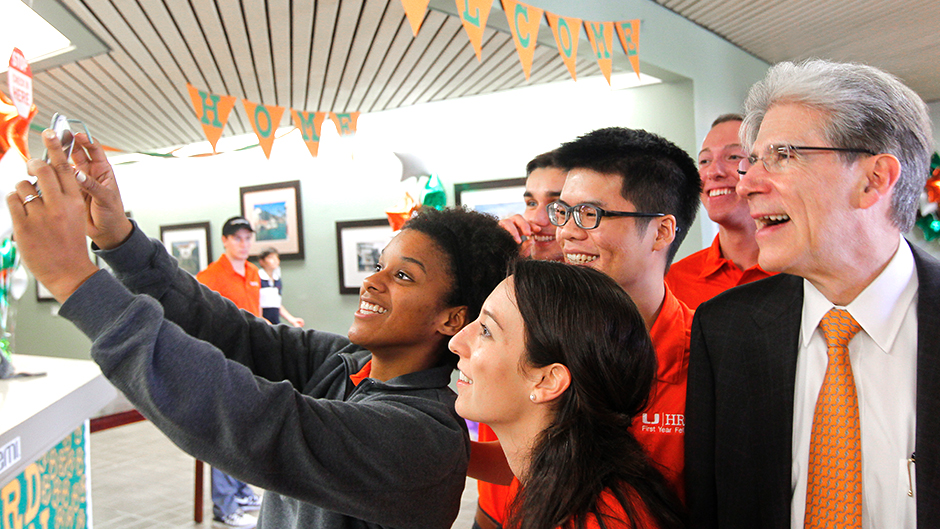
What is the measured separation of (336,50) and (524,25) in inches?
55.5

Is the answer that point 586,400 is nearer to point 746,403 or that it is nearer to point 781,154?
point 746,403

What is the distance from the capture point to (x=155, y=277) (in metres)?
1.27

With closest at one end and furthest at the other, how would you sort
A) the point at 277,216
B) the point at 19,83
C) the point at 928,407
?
the point at 928,407
the point at 19,83
the point at 277,216

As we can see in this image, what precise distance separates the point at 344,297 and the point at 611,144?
5510 mm

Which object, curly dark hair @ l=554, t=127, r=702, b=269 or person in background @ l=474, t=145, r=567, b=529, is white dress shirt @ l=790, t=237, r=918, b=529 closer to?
curly dark hair @ l=554, t=127, r=702, b=269

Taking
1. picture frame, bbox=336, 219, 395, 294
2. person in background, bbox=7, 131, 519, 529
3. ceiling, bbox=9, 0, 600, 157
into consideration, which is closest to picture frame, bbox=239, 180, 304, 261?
picture frame, bbox=336, 219, 395, 294

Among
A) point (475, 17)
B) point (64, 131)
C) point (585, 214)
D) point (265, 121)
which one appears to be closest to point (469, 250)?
point (585, 214)

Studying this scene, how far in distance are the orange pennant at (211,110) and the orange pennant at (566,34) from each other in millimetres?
2318

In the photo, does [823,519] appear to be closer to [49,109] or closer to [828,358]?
[828,358]

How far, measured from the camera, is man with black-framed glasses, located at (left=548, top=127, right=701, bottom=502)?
1523 mm

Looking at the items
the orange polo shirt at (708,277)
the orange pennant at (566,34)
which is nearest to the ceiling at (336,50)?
the orange pennant at (566,34)

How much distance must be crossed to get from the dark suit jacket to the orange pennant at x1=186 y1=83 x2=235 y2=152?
→ 3777 mm

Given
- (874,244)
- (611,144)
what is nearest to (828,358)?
(874,244)

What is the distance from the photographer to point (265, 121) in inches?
192
